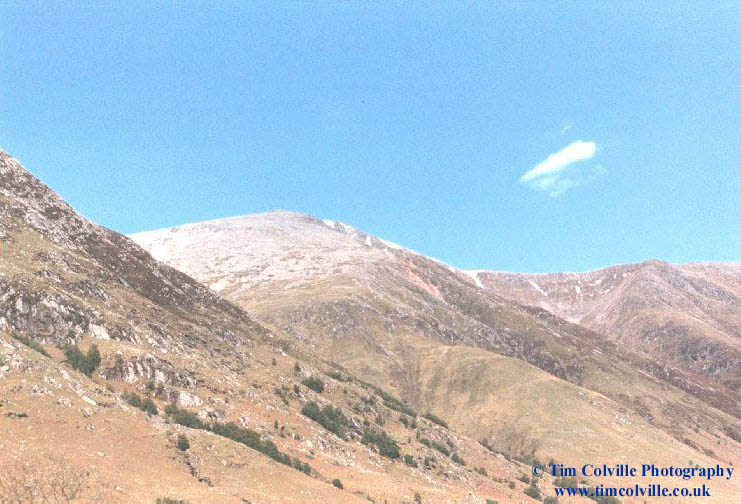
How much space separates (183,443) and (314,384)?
38626 millimetres

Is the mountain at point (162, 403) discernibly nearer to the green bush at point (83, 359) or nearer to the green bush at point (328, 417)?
the green bush at point (83, 359)

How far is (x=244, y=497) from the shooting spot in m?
30.6

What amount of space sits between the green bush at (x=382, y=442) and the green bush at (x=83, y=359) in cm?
3503

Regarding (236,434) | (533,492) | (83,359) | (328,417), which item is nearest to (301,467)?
(236,434)

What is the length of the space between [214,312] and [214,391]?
113ft

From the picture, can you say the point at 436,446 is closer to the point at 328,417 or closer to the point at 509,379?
the point at 328,417

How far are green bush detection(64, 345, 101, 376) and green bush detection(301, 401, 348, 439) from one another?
26.7 m

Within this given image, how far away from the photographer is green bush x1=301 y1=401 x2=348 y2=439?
195 feet

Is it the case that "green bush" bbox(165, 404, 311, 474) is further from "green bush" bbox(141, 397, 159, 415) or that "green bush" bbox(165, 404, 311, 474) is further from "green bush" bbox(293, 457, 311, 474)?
"green bush" bbox(141, 397, 159, 415)

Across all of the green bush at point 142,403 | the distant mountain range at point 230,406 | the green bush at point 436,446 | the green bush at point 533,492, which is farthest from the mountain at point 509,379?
the green bush at point 142,403

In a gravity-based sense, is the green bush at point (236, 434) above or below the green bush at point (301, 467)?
above

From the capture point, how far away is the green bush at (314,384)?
236ft

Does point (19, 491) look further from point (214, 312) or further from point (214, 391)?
point (214, 312)

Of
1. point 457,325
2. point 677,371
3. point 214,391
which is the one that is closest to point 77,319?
point 214,391
